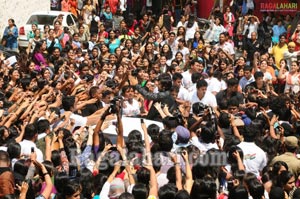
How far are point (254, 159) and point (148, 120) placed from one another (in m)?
2.53

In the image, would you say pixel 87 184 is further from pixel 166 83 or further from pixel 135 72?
pixel 135 72

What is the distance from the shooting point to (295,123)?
12297 mm

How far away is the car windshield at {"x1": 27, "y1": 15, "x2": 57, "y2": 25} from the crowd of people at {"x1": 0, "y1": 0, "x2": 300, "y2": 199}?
162 inches

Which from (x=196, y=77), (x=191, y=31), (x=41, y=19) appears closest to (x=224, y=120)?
(x=196, y=77)

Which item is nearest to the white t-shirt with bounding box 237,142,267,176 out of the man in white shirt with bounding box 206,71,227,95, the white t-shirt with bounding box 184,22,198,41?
the man in white shirt with bounding box 206,71,227,95

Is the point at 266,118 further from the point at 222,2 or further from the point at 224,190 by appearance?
the point at 222,2

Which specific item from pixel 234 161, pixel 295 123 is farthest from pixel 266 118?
pixel 234 161

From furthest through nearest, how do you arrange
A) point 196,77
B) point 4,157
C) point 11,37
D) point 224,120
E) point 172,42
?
point 11,37 < point 172,42 < point 196,77 < point 224,120 < point 4,157

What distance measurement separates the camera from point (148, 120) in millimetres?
12344

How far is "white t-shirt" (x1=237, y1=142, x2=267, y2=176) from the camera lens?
10203mm

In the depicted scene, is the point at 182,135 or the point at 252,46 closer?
the point at 182,135

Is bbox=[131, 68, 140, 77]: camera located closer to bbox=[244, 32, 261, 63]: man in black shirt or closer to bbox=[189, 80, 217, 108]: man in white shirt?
bbox=[189, 80, 217, 108]: man in white shirt

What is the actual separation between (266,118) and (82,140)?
9.65 ft

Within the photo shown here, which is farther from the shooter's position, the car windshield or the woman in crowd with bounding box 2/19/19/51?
the car windshield
